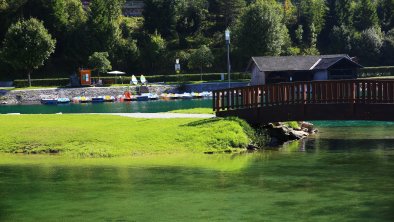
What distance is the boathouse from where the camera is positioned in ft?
311

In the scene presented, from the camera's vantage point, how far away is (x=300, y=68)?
9519cm

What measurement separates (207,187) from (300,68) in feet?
245

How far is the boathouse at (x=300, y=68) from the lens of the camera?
9481 cm

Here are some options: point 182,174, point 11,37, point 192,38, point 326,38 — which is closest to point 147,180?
→ point 182,174

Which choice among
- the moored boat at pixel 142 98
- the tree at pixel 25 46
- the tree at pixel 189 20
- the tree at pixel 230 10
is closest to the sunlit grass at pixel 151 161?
the moored boat at pixel 142 98

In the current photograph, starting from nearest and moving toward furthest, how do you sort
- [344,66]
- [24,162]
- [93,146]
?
[24,162] → [93,146] → [344,66]

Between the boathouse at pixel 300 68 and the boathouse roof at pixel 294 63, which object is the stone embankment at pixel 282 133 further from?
the boathouse at pixel 300 68

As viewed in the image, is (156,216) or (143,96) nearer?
(156,216)

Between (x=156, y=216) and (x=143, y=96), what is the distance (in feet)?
261

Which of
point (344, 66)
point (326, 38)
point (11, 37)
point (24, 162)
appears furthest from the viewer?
point (326, 38)

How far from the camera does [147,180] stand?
78.4 feet

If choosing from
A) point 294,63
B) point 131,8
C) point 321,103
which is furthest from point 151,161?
point 131,8

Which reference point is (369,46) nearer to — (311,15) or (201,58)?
(311,15)

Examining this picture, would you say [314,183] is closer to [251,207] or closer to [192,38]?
[251,207]
